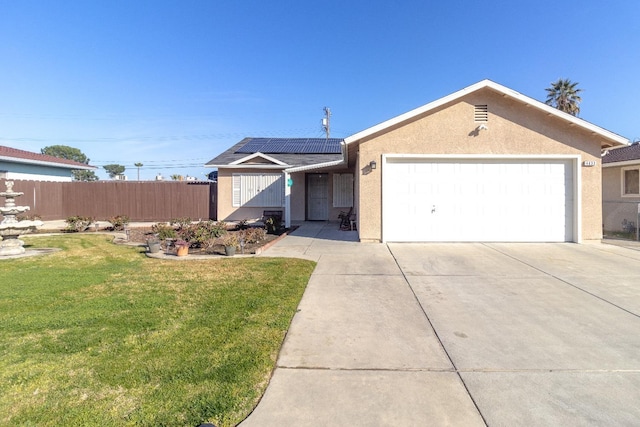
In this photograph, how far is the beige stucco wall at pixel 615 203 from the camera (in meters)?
13.6

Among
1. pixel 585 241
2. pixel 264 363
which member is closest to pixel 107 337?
pixel 264 363

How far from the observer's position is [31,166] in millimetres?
18875

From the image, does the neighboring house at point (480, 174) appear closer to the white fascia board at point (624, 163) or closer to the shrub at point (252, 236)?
the shrub at point (252, 236)

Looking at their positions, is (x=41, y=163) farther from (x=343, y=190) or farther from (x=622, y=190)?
(x=622, y=190)

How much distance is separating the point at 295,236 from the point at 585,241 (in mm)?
8781

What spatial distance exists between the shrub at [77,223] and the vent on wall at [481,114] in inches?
575

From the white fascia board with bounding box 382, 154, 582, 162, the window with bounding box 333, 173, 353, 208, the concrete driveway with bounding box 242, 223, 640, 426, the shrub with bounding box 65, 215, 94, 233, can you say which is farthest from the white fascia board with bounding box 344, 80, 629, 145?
the shrub with bounding box 65, 215, 94, 233

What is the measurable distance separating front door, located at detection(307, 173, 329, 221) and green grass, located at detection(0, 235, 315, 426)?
1034 centimetres

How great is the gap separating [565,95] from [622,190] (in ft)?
65.1

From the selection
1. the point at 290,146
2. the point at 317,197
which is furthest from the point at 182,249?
the point at 290,146

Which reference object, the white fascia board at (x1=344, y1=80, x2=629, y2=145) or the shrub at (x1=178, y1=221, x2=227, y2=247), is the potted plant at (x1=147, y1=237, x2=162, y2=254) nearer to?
the shrub at (x1=178, y1=221, x2=227, y2=247)

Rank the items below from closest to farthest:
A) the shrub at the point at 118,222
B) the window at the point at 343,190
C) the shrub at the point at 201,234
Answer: the shrub at the point at 201,234
the shrub at the point at 118,222
the window at the point at 343,190

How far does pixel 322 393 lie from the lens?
2.75 metres

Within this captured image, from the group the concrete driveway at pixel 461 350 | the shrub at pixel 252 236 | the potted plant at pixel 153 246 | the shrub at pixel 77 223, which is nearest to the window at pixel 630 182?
the concrete driveway at pixel 461 350
